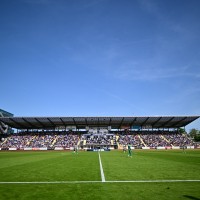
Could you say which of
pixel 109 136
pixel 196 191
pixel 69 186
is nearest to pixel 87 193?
pixel 69 186

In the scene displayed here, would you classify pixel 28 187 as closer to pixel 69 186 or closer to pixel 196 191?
pixel 69 186

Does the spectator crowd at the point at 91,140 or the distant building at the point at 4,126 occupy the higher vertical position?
the distant building at the point at 4,126

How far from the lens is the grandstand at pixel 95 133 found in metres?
74.9

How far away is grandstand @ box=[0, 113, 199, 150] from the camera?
74.9 metres

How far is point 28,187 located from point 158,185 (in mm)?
4876

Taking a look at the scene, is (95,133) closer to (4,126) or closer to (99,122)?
(99,122)

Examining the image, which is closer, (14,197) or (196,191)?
(14,197)

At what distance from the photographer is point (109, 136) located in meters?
81.1

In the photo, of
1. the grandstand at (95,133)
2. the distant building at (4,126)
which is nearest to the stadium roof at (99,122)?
the grandstand at (95,133)

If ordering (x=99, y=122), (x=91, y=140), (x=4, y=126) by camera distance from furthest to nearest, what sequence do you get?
(x=4, y=126) → (x=99, y=122) → (x=91, y=140)

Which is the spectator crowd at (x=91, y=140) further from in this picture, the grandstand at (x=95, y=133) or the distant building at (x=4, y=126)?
the distant building at (x=4, y=126)

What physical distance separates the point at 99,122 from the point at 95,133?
461 cm

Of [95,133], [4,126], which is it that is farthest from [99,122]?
[4,126]

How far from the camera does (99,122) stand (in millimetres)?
81438
